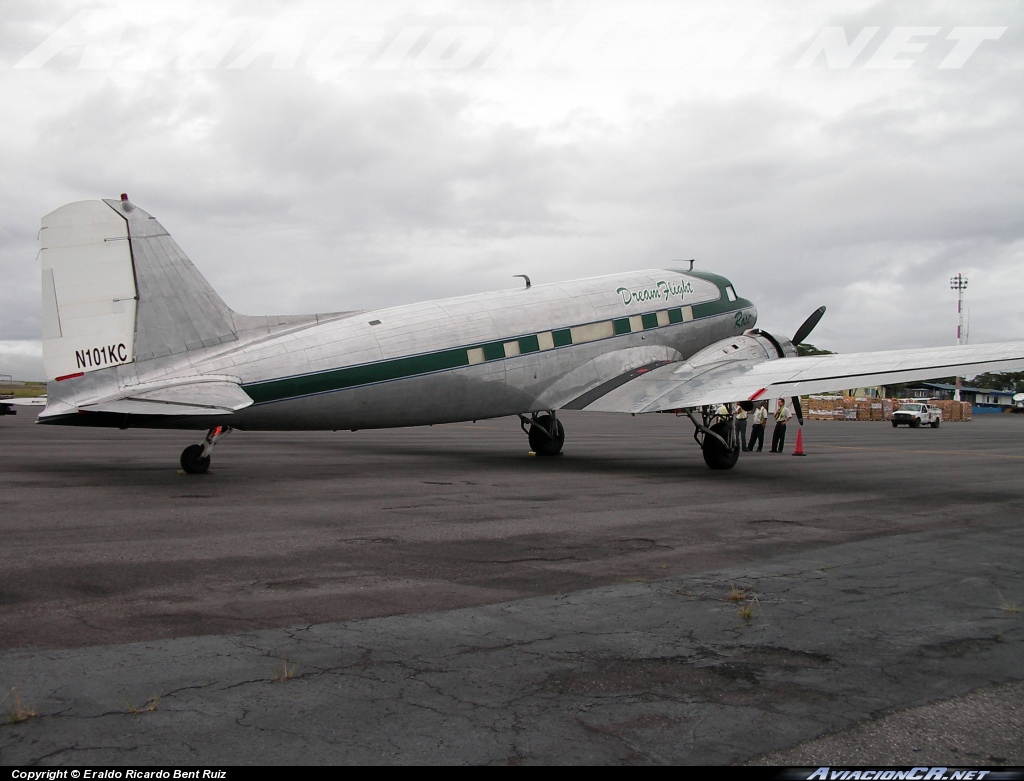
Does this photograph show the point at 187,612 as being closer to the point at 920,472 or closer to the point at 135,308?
the point at 135,308

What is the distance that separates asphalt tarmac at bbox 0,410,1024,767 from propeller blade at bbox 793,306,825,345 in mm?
9414

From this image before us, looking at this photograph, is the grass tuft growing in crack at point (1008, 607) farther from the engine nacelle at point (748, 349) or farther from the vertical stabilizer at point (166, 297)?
the engine nacelle at point (748, 349)

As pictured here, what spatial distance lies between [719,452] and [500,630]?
13.7 metres

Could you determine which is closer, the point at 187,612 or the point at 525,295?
the point at 187,612

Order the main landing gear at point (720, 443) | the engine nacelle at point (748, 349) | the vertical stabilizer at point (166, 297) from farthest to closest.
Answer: the engine nacelle at point (748, 349) < the main landing gear at point (720, 443) < the vertical stabilizer at point (166, 297)

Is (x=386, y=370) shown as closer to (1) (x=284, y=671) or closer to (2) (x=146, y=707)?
(1) (x=284, y=671)

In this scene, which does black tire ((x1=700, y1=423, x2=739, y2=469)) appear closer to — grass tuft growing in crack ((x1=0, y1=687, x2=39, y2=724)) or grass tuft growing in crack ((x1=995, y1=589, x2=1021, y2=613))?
grass tuft growing in crack ((x1=995, y1=589, x2=1021, y2=613))

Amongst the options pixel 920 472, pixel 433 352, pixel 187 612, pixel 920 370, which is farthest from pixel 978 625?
A: pixel 920 472

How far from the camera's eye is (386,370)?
→ 52.6 feet

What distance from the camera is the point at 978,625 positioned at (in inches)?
248

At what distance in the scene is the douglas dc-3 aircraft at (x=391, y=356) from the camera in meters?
13.5

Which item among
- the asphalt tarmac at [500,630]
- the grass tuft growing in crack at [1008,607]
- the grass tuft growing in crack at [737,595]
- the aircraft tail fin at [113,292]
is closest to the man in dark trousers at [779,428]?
the asphalt tarmac at [500,630]

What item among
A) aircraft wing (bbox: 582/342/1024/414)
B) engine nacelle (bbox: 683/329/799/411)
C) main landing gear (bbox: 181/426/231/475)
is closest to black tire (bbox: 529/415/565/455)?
aircraft wing (bbox: 582/342/1024/414)

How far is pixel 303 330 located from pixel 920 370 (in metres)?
12.0
